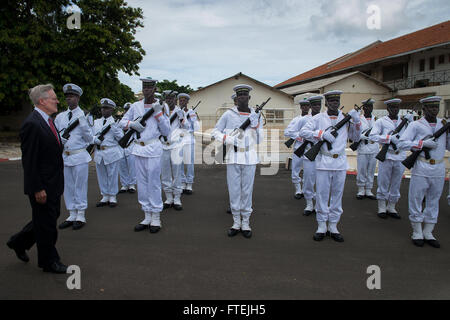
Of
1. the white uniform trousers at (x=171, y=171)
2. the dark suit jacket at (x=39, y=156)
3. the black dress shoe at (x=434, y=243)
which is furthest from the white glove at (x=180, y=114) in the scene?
the black dress shoe at (x=434, y=243)

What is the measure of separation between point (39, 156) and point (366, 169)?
691 cm

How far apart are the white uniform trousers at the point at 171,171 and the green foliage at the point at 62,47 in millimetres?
12420

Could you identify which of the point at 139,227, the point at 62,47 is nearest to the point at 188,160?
the point at 139,227

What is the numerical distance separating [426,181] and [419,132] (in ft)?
2.49

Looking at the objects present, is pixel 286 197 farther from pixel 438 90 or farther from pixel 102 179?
pixel 438 90

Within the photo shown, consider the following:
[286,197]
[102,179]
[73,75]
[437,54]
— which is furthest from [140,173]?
[437,54]

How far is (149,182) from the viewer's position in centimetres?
521

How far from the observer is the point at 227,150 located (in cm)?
509

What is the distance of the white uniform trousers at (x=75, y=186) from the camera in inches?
210

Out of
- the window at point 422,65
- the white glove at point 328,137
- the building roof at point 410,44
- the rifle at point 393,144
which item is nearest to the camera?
the white glove at point 328,137

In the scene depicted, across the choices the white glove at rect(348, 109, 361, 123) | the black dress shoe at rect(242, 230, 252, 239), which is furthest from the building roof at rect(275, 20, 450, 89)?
the black dress shoe at rect(242, 230, 252, 239)

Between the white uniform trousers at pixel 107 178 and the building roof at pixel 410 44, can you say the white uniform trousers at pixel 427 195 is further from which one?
the building roof at pixel 410 44

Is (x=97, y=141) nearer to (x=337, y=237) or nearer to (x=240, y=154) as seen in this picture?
(x=240, y=154)

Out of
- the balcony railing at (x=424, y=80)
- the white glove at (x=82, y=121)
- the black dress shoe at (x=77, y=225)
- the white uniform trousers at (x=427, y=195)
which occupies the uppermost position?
the balcony railing at (x=424, y=80)
